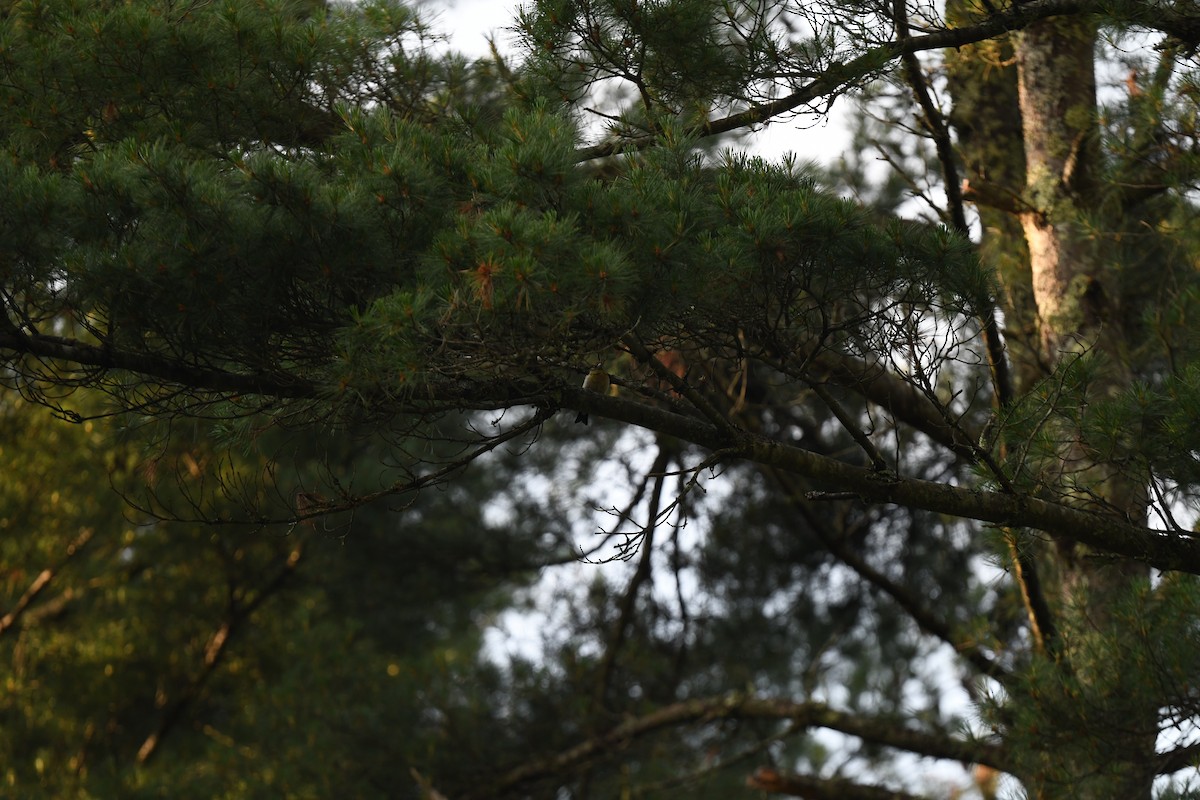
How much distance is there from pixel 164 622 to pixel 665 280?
7.91 m

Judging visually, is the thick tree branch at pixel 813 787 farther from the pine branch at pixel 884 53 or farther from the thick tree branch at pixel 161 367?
the thick tree branch at pixel 161 367

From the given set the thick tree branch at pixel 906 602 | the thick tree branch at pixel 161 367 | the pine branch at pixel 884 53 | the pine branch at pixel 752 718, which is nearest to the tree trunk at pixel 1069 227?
the thick tree branch at pixel 906 602

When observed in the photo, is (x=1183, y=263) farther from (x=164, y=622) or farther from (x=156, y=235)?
(x=164, y=622)

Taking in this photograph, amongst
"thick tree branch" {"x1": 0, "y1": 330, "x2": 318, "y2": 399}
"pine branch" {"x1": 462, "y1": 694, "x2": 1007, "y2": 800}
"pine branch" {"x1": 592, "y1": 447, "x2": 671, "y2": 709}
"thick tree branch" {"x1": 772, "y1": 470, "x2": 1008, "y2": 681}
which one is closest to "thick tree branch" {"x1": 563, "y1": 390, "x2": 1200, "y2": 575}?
"thick tree branch" {"x1": 0, "y1": 330, "x2": 318, "y2": 399}

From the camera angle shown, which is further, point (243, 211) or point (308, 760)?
point (308, 760)

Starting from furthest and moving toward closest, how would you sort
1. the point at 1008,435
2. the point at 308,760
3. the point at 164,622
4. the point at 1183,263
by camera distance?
the point at 164,622 < the point at 308,760 < the point at 1183,263 < the point at 1008,435

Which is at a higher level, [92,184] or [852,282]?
[92,184]

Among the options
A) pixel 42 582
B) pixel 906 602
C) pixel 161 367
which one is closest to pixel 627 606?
pixel 906 602

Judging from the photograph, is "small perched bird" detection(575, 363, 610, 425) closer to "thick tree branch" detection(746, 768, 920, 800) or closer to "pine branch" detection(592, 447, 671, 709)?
"thick tree branch" detection(746, 768, 920, 800)

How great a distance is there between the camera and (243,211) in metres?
2.72

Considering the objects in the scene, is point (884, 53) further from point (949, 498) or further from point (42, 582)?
point (42, 582)

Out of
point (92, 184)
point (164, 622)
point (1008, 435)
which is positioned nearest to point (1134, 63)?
point (1008, 435)

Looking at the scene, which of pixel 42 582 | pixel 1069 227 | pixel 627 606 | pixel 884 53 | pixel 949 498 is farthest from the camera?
pixel 42 582

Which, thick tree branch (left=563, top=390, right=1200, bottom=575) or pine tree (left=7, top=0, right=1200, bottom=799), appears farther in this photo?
thick tree branch (left=563, top=390, right=1200, bottom=575)
